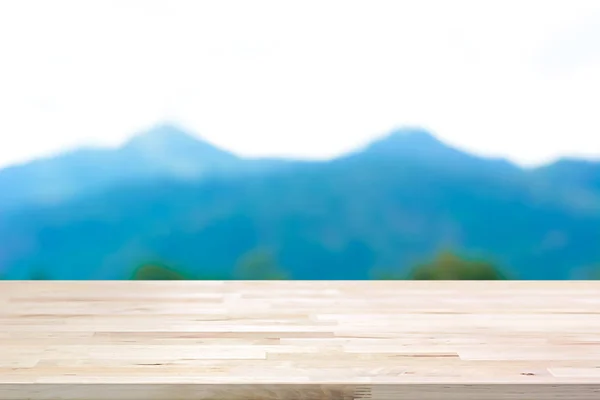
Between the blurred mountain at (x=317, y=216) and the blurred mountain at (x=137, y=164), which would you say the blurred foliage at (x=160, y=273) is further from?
the blurred mountain at (x=137, y=164)

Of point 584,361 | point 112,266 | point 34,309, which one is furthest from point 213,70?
point 584,361

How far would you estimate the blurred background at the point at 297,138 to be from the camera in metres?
3.30

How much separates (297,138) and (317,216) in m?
0.39

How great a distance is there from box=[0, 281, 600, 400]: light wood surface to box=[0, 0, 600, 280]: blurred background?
51 centimetres

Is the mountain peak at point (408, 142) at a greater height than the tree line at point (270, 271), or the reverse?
the mountain peak at point (408, 142)

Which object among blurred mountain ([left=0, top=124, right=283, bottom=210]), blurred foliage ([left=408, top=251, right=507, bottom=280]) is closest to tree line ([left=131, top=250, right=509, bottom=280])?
blurred foliage ([left=408, top=251, right=507, bottom=280])

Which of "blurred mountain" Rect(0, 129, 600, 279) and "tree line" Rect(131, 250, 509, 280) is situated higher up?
"blurred mountain" Rect(0, 129, 600, 279)

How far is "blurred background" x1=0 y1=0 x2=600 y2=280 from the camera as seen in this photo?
3303mm

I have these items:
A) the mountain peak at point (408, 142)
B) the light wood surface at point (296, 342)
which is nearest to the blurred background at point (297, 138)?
the mountain peak at point (408, 142)

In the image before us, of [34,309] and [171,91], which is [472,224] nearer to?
[171,91]

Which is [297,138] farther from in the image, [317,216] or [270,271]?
[270,271]

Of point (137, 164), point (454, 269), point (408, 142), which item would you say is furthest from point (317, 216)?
point (137, 164)

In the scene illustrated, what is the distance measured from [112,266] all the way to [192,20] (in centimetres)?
124

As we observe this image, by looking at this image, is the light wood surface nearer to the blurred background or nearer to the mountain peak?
the blurred background
